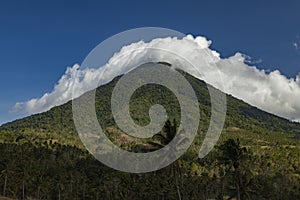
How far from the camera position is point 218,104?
13055mm

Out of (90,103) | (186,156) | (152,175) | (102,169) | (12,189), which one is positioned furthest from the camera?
(186,156)

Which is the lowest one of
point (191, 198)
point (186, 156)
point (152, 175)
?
point (191, 198)

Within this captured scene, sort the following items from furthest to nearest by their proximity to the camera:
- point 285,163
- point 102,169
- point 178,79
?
point 285,163
point 102,169
point 178,79

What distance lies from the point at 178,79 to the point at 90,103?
156 inches

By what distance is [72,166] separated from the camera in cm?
12256

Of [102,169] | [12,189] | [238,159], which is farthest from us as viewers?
[102,169]

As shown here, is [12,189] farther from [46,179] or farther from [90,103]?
[90,103]

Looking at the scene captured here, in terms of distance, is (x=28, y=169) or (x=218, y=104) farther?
(x=28, y=169)

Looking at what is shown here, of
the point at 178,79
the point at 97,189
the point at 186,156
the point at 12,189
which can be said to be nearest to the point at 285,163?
the point at 186,156

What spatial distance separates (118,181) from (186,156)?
7384 cm

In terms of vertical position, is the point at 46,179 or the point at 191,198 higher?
the point at 46,179

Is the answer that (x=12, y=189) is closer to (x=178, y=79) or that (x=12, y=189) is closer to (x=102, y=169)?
(x=102, y=169)

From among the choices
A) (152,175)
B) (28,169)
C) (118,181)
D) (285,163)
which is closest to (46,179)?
(28,169)

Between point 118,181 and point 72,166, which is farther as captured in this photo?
point 72,166
